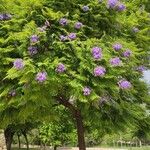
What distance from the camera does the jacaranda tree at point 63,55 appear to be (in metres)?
10.7

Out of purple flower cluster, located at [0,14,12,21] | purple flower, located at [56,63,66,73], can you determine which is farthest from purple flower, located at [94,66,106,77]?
purple flower cluster, located at [0,14,12,21]

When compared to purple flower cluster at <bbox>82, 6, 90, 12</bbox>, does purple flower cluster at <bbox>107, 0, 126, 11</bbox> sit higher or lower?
higher

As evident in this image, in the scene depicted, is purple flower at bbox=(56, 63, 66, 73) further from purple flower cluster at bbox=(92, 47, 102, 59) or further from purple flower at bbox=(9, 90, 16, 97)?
purple flower at bbox=(9, 90, 16, 97)

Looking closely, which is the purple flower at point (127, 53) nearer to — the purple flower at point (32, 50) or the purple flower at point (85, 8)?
the purple flower at point (85, 8)

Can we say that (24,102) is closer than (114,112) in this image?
Yes

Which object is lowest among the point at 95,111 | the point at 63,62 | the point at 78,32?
the point at 95,111

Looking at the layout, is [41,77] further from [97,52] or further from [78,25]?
[78,25]

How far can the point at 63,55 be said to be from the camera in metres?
11.2

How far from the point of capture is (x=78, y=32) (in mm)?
11719

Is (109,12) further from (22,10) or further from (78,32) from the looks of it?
(22,10)

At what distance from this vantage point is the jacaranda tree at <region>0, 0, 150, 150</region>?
35.2ft

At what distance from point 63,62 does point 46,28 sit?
97 centimetres

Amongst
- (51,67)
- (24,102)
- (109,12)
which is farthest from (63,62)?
(109,12)

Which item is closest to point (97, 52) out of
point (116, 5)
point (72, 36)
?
point (72, 36)
